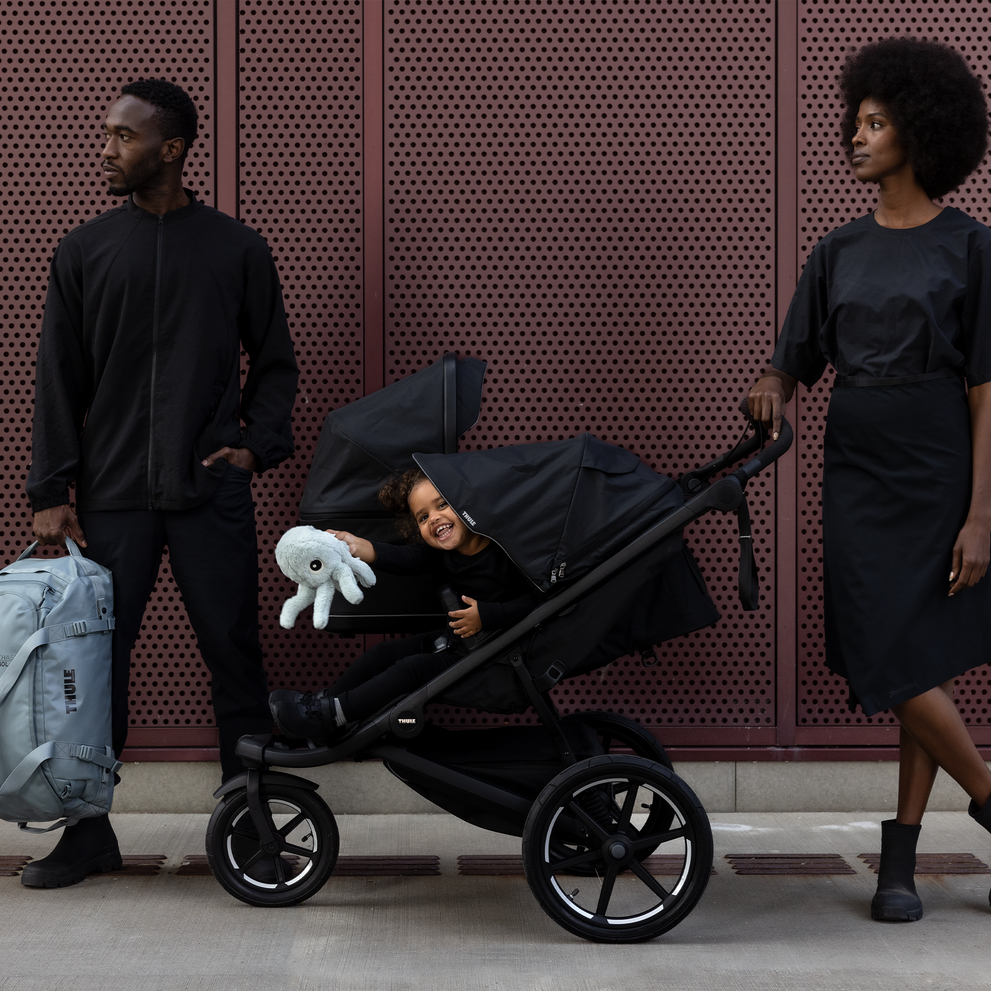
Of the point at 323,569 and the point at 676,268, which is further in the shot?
the point at 676,268

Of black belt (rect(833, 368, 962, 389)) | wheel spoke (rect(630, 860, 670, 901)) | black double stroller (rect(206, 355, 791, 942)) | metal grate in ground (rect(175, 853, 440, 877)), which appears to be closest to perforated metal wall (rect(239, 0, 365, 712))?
metal grate in ground (rect(175, 853, 440, 877))

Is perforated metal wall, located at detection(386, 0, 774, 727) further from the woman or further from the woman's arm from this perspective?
the woman's arm

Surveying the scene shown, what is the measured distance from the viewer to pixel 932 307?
119 inches

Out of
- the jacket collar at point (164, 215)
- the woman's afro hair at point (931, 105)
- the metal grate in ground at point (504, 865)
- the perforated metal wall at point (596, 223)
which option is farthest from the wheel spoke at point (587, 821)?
the jacket collar at point (164, 215)

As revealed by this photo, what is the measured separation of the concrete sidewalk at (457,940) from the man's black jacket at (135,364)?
3.65 ft

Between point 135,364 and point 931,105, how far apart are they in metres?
2.25

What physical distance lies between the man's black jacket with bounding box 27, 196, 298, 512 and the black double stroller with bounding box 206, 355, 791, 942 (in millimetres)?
457

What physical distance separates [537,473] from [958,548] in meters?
1.09

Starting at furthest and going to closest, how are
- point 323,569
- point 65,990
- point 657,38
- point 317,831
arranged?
1. point 657,38
2. point 317,831
3. point 323,569
4. point 65,990

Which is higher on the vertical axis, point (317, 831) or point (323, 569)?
point (323, 569)

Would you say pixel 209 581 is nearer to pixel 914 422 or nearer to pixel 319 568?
pixel 319 568

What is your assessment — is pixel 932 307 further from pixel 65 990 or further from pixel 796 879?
pixel 65 990

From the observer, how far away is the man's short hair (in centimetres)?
340

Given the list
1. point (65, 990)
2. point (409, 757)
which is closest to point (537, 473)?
point (409, 757)
